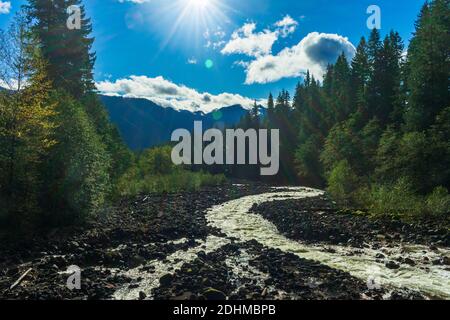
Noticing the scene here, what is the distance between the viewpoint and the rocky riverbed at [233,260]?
10008 millimetres

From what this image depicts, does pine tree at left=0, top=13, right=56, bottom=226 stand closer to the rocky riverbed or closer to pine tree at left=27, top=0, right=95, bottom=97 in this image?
the rocky riverbed

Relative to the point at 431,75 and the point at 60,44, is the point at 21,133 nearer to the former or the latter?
the point at 60,44

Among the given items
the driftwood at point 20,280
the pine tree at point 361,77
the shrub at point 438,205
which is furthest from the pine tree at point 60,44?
the pine tree at point 361,77

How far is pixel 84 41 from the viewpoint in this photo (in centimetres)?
3366

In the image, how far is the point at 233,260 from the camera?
13.6m

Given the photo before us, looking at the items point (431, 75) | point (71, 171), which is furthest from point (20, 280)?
point (431, 75)

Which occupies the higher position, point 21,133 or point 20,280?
point 21,133

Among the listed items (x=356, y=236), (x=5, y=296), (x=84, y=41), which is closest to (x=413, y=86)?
(x=356, y=236)

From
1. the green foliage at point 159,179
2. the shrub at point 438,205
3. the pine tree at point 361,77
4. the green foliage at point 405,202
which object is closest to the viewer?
the shrub at point 438,205

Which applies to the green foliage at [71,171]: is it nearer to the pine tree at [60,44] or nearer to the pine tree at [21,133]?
the pine tree at [21,133]

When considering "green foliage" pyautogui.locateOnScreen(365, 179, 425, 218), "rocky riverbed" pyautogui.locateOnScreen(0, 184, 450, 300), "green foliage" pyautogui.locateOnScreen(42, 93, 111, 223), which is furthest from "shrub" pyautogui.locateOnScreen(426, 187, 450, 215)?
"green foliage" pyautogui.locateOnScreen(42, 93, 111, 223)

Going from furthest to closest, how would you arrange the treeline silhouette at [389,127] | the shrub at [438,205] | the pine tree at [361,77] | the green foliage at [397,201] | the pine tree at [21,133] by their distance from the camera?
the pine tree at [361,77]
the treeline silhouette at [389,127]
the green foliage at [397,201]
the shrub at [438,205]
the pine tree at [21,133]

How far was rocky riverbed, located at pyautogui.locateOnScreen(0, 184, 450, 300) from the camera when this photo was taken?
10008 mm
